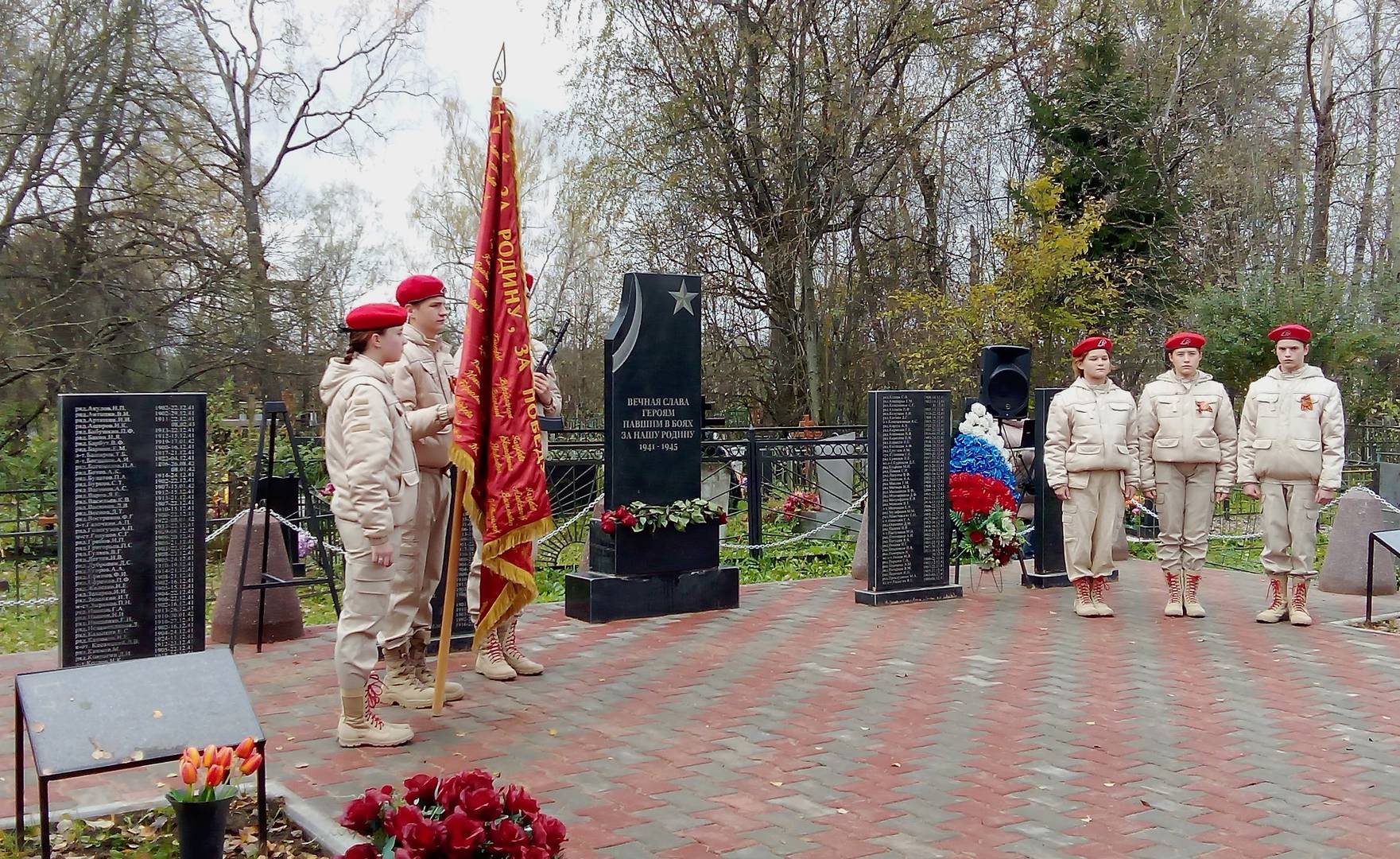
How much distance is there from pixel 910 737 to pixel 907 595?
3905mm

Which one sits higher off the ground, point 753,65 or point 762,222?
point 753,65

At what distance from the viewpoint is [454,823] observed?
3.31 metres

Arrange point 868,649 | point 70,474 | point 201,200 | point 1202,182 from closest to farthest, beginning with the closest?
point 70,474, point 868,649, point 201,200, point 1202,182

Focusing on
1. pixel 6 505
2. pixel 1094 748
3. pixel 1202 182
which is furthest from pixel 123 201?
pixel 1202 182

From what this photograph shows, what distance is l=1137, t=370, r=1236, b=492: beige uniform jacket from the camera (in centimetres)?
884

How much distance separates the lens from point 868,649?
7852 millimetres

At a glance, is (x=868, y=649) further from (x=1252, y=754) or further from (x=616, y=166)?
(x=616, y=166)

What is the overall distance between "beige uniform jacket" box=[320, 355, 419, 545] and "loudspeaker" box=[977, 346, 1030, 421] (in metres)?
6.95

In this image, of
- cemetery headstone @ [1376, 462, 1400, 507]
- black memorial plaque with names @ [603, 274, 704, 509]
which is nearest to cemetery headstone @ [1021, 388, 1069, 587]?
black memorial plaque with names @ [603, 274, 704, 509]

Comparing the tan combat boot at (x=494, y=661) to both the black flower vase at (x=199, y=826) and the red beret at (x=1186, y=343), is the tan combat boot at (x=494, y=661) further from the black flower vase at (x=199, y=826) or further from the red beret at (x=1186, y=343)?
the red beret at (x=1186, y=343)

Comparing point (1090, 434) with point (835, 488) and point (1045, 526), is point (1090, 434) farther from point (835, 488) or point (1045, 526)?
point (835, 488)

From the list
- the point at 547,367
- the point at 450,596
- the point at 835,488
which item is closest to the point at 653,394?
the point at 547,367

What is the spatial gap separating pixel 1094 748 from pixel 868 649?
2359 millimetres

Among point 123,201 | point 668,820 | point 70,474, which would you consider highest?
point 123,201
